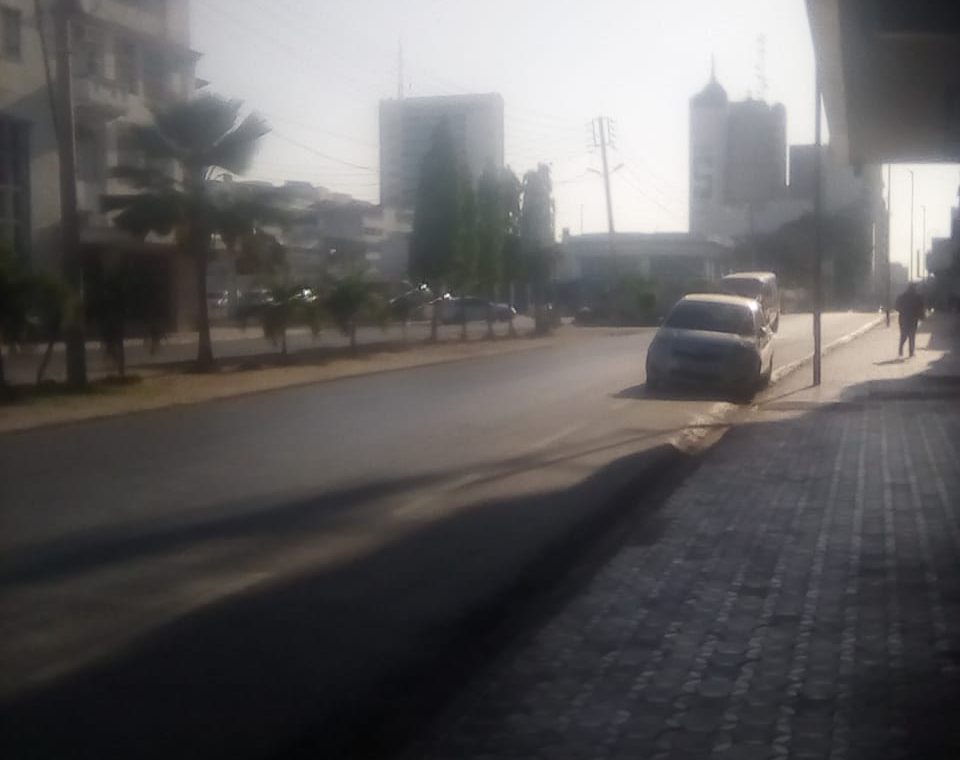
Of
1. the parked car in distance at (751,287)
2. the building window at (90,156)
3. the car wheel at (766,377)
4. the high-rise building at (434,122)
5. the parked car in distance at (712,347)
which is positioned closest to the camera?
the parked car in distance at (712,347)

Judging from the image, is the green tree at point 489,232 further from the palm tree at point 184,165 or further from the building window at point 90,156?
the palm tree at point 184,165

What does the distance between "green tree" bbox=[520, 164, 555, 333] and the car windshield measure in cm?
3090

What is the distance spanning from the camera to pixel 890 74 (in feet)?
73.5

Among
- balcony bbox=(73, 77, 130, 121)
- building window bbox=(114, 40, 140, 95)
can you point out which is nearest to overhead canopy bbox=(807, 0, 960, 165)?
building window bbox=(114, 40, 140, 95)

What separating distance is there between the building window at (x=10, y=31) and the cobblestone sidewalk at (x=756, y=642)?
29.7 meters

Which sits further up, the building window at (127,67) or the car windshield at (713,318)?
the building window at (127,67)

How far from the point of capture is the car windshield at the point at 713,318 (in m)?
27.2

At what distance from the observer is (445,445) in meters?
17.8

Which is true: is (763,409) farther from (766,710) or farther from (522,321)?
(522,321)

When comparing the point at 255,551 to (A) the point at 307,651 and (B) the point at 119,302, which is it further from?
(B) the point at 119,302

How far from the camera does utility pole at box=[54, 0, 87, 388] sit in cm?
2405

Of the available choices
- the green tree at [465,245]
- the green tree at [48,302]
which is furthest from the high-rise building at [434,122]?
the green tree at [48,302]

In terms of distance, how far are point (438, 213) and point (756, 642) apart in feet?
148

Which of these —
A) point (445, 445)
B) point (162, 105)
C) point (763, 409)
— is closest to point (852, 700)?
point (445, 445)
